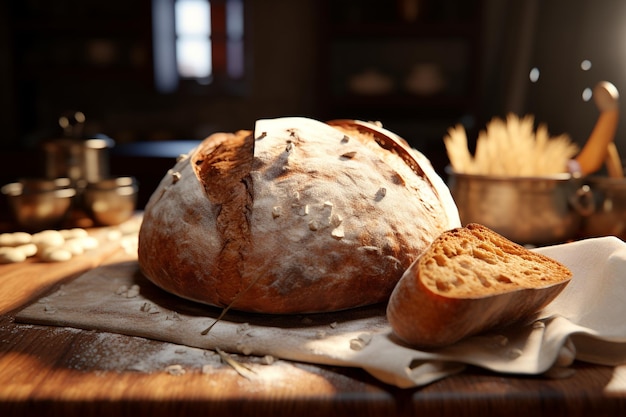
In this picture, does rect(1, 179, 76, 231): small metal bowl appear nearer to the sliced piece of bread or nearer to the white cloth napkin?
the white cloth napkin

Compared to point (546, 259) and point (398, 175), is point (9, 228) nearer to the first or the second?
point (398, 175)

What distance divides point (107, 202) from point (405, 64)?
3117 mm

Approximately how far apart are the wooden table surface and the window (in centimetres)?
401

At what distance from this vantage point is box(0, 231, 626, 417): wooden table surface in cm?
76

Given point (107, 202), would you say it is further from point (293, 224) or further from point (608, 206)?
point (608, 206)

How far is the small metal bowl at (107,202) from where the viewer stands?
185 centimetres

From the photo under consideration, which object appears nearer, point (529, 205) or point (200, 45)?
point (529, 205)

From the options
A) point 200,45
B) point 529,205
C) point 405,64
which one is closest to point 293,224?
point 529,205

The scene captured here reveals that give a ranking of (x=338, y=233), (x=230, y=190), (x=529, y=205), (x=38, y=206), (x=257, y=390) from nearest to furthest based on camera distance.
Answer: (x=257, y=390) → (x=338, y=233) → (x=230, y=190) → (x=529, y=205) → (x=38, y=206)

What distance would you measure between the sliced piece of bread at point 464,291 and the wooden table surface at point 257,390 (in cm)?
8

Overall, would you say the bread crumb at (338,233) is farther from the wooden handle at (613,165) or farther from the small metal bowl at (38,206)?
the small metal bowl at (38,206)

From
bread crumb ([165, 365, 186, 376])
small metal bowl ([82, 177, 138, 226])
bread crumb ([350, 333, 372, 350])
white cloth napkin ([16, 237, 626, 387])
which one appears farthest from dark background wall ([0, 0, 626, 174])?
bread crumb ([165, 365, 186, 376])

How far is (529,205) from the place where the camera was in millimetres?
1438

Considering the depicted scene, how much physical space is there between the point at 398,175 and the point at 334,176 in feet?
0.47
